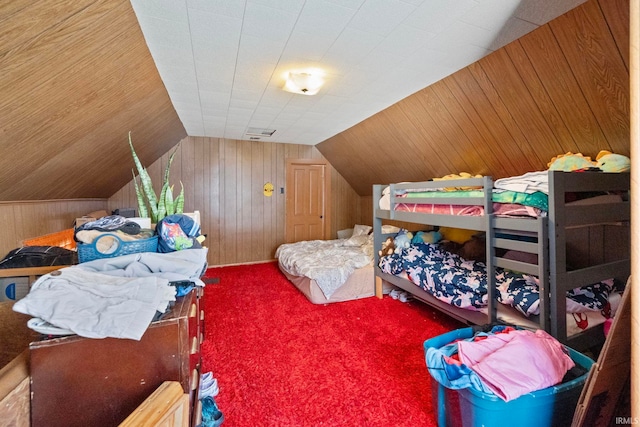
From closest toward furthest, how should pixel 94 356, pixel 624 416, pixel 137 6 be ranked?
pixel 94 356 < pixel 624 416 < pixel 137 6

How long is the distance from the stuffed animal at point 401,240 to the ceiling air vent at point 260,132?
93.2 inches

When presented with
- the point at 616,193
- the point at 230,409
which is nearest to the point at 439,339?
the point at 230,409

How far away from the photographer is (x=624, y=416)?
38.1 inches

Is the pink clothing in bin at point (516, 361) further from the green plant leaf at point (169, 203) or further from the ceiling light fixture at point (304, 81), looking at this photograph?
the ceiling light fixture at point (304, 81)

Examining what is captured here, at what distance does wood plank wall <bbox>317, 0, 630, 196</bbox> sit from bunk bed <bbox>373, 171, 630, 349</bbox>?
42cm

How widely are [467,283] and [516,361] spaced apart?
0.95m

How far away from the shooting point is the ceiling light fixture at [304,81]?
225 centimetres

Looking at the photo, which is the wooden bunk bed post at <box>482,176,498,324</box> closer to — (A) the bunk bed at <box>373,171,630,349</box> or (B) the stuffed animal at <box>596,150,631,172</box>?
(A) the bunk bed at <box>373,171,630,349</box>

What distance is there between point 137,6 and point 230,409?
7.28 ft

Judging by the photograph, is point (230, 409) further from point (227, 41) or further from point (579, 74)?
point (579, 74)

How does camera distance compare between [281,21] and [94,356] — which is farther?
[281,21]

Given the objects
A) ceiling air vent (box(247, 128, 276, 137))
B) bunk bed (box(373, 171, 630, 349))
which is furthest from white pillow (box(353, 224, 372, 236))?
ceiling air vent (box(247, 128, 276, 137))

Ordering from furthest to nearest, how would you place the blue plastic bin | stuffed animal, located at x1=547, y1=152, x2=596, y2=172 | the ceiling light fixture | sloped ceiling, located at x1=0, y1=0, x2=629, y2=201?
the ceiling light fixture
stuffed animal, located at x1=547, y1=152, x2=596, y2=172
sloped ceiling, located at x1=0, y1=0, x2=629, y2=201
the blue plastic bin

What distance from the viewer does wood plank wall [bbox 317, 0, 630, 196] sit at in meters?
1.54
